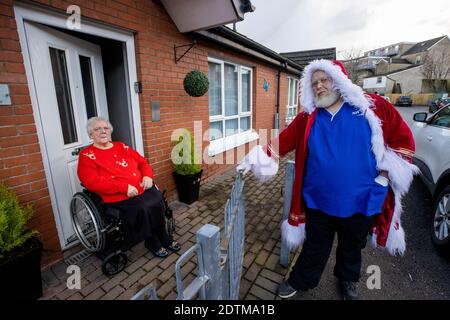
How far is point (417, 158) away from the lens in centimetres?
366

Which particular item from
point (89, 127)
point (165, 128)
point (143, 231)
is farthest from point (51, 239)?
point (165, 128)

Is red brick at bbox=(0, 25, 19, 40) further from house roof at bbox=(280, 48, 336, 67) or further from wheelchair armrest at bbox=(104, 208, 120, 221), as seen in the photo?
house roof at bbox=(280, 48, 336, 67)

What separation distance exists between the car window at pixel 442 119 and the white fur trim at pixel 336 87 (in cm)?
267

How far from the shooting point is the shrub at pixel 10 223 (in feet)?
5.35

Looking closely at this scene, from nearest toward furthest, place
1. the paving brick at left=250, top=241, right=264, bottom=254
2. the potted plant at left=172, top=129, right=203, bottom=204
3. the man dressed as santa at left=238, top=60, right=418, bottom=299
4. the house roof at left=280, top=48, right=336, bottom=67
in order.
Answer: the man dressed as santa at left=238, top=60, right=418, bottom=299, the paving brick at left=250, top=241, right=264, bottom=254, the potted plant at left=172, top=129, right=203, bottom=204, the house roof at left=280, top=48, right=336, bottom=67

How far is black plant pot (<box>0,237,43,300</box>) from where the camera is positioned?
1639 mm

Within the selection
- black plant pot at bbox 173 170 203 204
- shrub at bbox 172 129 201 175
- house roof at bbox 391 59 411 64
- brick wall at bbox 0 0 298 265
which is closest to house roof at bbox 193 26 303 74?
brick wall at bbox 0 0 298 265

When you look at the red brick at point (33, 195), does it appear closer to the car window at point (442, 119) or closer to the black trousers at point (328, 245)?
the black trousers at point (328, 245)

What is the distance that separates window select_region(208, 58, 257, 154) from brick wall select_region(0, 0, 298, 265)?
0.32 m

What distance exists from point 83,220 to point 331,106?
2.58 meters

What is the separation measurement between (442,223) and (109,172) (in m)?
3.49

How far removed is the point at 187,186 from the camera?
11.5 feet
